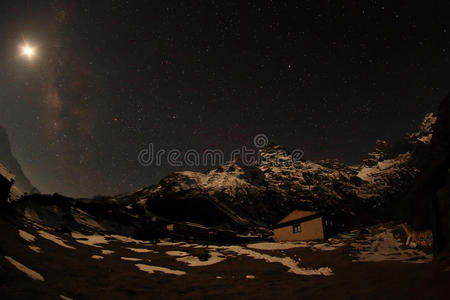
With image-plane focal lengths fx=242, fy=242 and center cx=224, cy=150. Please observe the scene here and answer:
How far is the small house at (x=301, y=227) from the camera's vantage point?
104ft

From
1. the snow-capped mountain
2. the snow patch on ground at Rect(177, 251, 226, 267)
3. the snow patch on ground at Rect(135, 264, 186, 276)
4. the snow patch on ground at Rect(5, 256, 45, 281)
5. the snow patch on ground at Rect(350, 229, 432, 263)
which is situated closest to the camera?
the snow patch on ground at Rect(5, 256, 45, 281)

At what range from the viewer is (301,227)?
34500 millimetres

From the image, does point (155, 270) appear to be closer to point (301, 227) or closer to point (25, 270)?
point (25, 270)

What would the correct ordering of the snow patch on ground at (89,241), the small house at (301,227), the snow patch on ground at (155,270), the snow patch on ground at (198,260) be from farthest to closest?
the small house at (301,227) → the snow patch on ground at (89,241) → the snow patch on ground at (198,260) → the snow patch on ground at (155,270)

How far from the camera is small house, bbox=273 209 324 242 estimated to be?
31.8 metres

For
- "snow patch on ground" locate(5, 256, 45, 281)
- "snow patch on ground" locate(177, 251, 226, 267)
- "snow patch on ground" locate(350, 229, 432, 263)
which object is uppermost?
"snow patch on ground" locate(5, 256, 45, 281)

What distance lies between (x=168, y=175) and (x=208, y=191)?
74.8 ft

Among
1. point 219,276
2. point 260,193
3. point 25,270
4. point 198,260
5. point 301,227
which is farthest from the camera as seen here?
point 260,193

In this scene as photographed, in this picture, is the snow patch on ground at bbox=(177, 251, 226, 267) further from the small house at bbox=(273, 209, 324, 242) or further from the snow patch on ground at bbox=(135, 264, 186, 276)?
the small house at bbox=(273, 209, 324, 242)

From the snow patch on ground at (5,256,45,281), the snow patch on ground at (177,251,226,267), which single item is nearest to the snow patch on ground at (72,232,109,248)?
the snow patch on ground at (177,251,226,267)

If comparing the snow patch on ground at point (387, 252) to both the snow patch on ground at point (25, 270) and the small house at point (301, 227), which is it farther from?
the snow patch on ground at point (25, 270)

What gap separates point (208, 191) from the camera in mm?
110750

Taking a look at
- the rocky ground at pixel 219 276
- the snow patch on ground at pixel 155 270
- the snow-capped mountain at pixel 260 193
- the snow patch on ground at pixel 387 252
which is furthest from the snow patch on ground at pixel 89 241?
the snow-capped mountain at pixel 260 193

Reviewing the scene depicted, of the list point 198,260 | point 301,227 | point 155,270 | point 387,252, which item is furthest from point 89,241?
point 301,227
